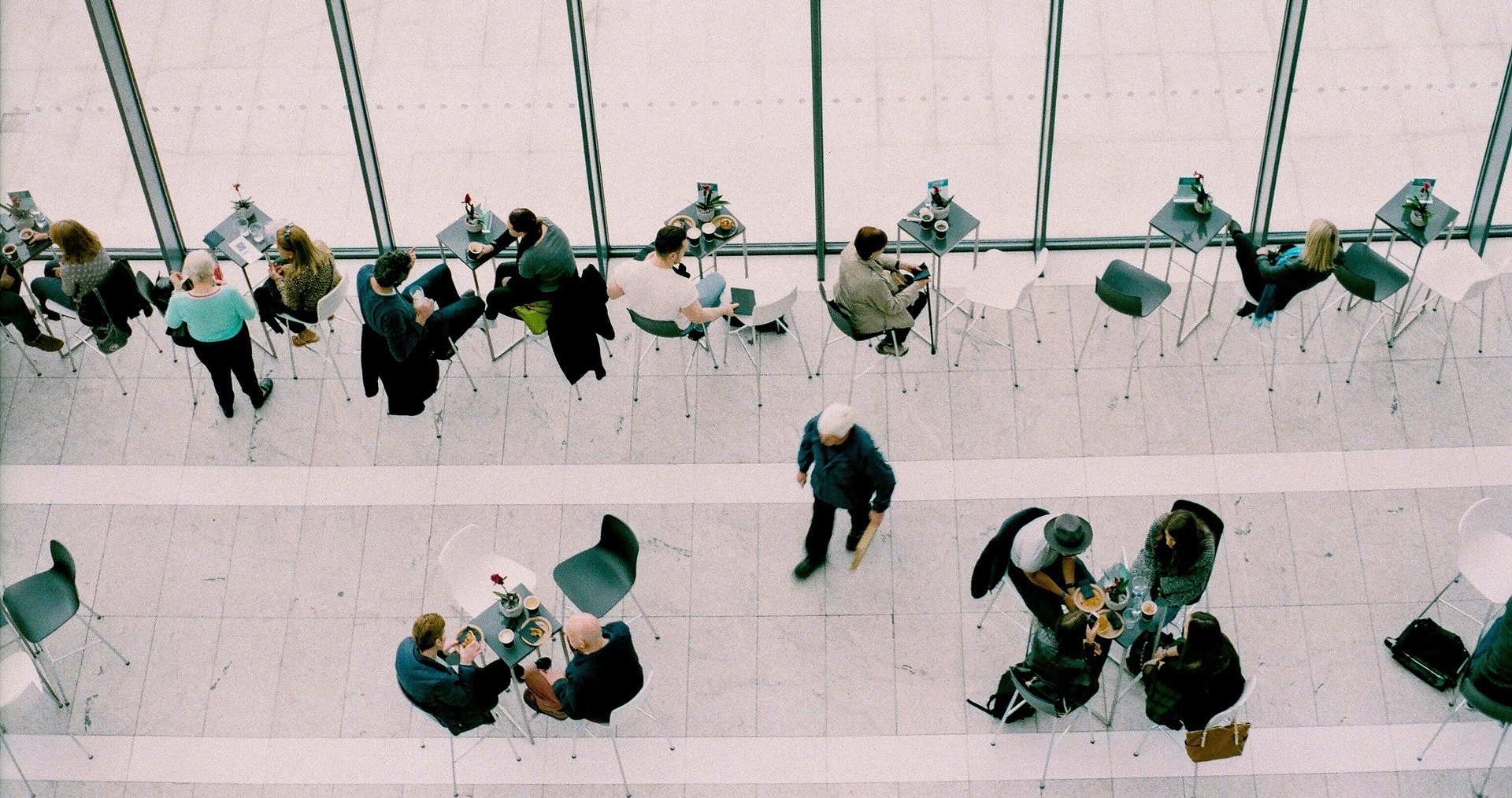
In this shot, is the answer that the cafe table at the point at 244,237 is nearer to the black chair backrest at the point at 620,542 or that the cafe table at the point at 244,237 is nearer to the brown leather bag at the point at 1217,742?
the black chair backrest at the point at 620,542

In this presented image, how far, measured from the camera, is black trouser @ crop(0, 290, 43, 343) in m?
9.30

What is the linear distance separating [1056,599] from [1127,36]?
3964mm

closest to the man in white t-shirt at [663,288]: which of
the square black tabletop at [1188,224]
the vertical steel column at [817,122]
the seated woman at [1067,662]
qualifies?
the vertical steel column at [817,122]

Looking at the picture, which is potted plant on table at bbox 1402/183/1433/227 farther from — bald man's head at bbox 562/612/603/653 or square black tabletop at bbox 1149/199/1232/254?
bald man's head at bbox 562/612/603/653

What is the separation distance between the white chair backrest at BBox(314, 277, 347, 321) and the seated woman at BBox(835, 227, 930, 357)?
293cm

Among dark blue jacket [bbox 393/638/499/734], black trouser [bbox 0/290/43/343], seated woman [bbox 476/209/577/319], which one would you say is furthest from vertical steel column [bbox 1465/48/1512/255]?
black trouser [bbox 0/290/43/343]

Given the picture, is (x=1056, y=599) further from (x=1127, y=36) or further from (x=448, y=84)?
(x=448, y=84)

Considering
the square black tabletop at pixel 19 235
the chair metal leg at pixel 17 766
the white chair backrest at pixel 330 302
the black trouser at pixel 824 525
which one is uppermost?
the square black tabletop at pixel 19 235

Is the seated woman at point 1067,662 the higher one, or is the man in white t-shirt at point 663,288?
the man in white t-shirt at point 663,288

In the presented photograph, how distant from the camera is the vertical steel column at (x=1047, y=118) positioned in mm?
9438

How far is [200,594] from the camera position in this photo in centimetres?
894

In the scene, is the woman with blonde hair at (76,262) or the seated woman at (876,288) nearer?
the seated woman at (876,288)

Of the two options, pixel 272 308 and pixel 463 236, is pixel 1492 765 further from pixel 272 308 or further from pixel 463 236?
pixel 272 308

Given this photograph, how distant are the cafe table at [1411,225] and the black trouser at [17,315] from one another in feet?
27.6
